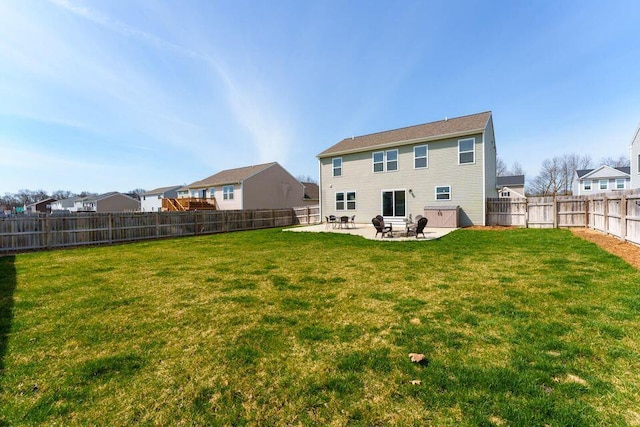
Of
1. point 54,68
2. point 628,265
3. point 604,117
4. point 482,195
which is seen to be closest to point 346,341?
point 628,265

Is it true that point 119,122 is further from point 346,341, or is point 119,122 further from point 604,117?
point 604,117

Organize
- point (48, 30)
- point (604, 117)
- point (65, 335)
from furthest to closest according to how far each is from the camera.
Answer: point (604, 117), point (48, 30), point (65, 335)

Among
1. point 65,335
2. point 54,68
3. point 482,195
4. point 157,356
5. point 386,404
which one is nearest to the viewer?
point 386,404

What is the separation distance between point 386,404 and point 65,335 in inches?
156

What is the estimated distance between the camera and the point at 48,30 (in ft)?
28.6

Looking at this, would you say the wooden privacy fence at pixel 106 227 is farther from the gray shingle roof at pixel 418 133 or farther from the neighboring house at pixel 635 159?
the neighboring house at pixel 635 159

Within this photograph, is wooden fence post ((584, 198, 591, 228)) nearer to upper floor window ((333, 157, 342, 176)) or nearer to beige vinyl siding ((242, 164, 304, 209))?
upper floor window ((333, 157, 342, 176))

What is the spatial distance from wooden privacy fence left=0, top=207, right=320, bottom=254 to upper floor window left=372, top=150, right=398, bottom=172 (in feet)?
33.4

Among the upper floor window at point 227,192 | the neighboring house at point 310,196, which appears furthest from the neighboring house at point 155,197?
the neighboring house at point 310,196

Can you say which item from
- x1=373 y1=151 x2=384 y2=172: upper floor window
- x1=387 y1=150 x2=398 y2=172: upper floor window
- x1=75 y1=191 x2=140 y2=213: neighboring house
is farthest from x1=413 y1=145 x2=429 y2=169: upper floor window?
x1=75 y1=191 x2=140 y2=213: neighboring house

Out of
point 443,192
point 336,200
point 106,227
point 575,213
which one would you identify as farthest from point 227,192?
point 575,213

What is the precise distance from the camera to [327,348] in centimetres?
299

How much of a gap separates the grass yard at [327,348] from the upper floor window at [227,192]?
23.1 m

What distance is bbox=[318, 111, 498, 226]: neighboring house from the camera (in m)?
15.8
